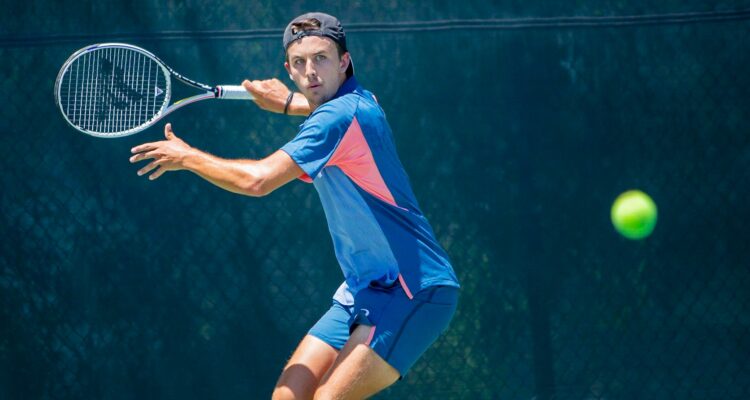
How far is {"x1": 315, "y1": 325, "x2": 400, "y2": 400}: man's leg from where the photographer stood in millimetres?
2865

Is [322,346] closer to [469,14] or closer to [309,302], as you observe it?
[309,302]

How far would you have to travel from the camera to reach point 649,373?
4.73 m

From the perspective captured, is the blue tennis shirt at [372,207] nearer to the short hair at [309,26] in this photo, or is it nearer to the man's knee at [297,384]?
the short hair at [309,26]

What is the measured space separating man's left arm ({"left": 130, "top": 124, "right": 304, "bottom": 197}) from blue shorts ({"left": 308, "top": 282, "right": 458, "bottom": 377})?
17.0 inches

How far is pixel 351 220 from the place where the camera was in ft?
9.93

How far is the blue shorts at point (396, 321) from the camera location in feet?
9.66

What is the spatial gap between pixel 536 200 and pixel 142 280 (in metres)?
1.70

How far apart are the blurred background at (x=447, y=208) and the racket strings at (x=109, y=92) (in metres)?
0.17

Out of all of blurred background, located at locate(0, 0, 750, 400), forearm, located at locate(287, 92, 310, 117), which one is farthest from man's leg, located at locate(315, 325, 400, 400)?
blurred background, located at locate(0, 0, 750, 400)

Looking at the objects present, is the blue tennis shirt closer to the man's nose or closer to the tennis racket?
the man's nose

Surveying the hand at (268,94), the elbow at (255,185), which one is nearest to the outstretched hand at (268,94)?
the hand at (268,94)

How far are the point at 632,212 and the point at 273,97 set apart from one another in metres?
1.84

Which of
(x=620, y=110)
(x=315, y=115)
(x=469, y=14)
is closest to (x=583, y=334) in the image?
(x=620, y=110)

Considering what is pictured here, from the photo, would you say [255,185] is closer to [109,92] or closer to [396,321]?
[396,321]
